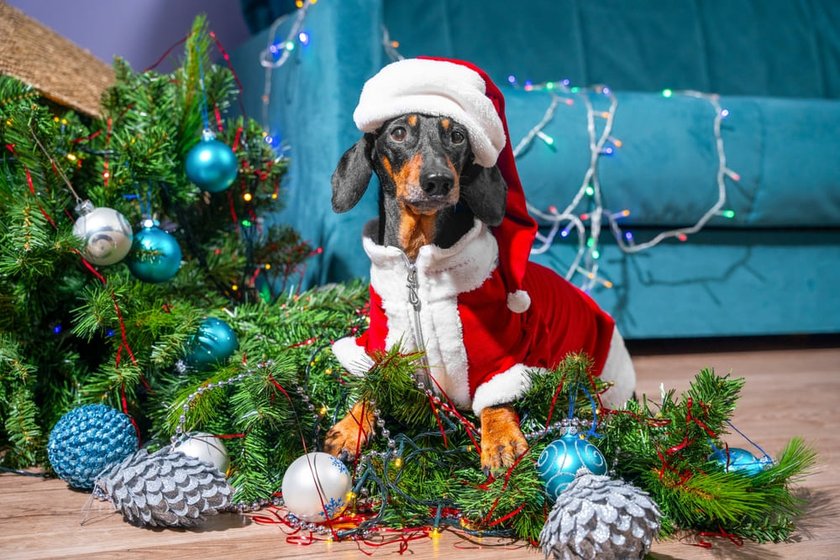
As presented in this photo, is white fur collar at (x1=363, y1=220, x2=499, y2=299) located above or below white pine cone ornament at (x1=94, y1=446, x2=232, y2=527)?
above

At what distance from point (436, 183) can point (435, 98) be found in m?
0.13

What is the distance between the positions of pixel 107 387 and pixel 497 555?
27.5 inches

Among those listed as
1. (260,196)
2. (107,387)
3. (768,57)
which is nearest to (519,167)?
(260,196)

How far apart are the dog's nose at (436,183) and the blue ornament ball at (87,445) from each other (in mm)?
589

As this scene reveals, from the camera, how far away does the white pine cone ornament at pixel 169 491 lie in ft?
3.35

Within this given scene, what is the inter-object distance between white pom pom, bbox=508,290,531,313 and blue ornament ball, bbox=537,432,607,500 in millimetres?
225

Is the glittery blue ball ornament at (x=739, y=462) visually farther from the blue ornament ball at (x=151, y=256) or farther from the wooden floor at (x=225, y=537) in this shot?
the blue ornament ball at (x=151, y=256)

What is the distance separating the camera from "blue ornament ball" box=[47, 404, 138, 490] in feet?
3.80

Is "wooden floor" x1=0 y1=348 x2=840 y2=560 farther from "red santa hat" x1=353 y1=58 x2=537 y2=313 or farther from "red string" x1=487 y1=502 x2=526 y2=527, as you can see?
"red santa hat" x1=353 y1=58 x2=537 y2=313

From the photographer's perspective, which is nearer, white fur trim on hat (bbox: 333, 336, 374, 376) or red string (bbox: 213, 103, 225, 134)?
white fur trim on hat (bbox: 333, 336, 374, 376)

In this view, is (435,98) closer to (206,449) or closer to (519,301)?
(519,301)

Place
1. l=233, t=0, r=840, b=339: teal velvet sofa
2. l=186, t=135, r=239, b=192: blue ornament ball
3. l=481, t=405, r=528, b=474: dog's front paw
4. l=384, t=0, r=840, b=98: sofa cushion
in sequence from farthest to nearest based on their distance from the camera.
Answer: l=384, t=0, r=840, b=98: sofa cushion
l=233, t=0, r=840, b=339: teal velvet sofa
l=186, t=135, r=239, b=192: blue ornament ball
l=481, t=405, r=528, b=474: dog's front paw

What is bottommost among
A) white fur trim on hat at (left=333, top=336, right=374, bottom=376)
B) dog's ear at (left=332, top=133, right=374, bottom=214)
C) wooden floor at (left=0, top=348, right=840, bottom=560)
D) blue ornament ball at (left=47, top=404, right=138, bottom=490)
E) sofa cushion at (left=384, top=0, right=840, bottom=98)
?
wooden floor at (left=0, top=348, right=840, bottom=560)

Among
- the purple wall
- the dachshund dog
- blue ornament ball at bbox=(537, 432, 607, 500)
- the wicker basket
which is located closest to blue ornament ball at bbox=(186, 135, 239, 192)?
the wicker basket
